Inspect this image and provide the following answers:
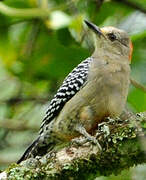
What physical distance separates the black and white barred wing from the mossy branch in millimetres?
1213

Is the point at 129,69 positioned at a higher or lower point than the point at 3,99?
lower

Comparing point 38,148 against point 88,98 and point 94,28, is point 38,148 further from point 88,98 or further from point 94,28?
point 94,28

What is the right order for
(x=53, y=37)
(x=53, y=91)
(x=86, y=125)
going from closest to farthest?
(x=86, y=125)
(x=53, y=37)
(x=53, y=91)

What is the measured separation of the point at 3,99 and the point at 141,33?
2.44 metres

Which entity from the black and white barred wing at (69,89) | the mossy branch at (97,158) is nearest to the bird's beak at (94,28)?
the black and white barred wing at (69,89)

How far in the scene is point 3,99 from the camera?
6.91 m

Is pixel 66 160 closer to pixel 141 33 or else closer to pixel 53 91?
pixel 141 33

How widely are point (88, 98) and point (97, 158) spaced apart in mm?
1154

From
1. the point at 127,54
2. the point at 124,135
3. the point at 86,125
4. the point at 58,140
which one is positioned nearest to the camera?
the point at 124,135

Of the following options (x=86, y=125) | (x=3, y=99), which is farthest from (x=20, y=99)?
(x=86, y=125)

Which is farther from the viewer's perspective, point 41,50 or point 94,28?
point 41,50

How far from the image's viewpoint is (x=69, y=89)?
16.9ft

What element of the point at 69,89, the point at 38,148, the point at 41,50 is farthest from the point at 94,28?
the point at 38,148

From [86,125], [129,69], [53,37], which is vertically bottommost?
[86,125]
